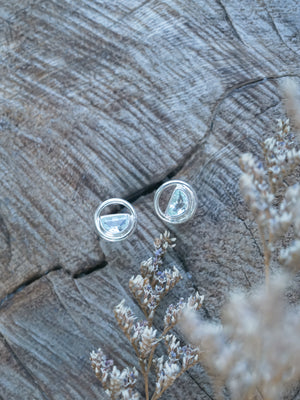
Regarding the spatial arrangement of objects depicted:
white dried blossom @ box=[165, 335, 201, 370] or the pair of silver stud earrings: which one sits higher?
the pair of silver stud earrings

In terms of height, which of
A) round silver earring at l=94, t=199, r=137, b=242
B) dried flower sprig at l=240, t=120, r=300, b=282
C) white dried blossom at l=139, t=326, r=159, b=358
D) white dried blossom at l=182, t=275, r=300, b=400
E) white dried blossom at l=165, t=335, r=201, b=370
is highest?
dried flower sprig at l=240, t=120, r=300, b=282

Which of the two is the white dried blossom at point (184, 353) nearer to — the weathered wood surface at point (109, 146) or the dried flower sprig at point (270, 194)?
the weathered wood surface at point (109, 146)

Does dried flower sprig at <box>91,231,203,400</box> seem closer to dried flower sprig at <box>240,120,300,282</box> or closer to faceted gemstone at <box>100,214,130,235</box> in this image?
faceted gemstone at <box>100,214,130,235</box>

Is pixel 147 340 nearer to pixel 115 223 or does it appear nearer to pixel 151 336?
pixel 151 336

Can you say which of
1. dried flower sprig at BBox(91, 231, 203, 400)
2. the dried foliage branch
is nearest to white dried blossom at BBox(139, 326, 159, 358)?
dried flower sprig at BBox(91, 231, 203, 400)

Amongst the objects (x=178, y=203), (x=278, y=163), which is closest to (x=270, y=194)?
(x=278, y=163)

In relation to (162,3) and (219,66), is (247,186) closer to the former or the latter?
(219,66)

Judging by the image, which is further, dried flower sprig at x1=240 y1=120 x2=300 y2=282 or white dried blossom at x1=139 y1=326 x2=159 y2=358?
white dried blossom at x1=139 y1=326 x2=159 y2=358

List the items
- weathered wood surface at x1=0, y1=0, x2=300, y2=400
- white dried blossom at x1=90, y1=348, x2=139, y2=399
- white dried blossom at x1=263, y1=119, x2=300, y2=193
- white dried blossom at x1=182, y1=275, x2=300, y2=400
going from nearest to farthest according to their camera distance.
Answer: white dried blossom at x1=182, y1=275, x2=300, y2=400 < white dried blossom at x1=263, y1=119, x2=300, y2=193 < white dried blossom at x1=90, y1=348, x2=139, y2=399 < weathered wood surface at x1=0, y1=0, x2=300, y2=400
